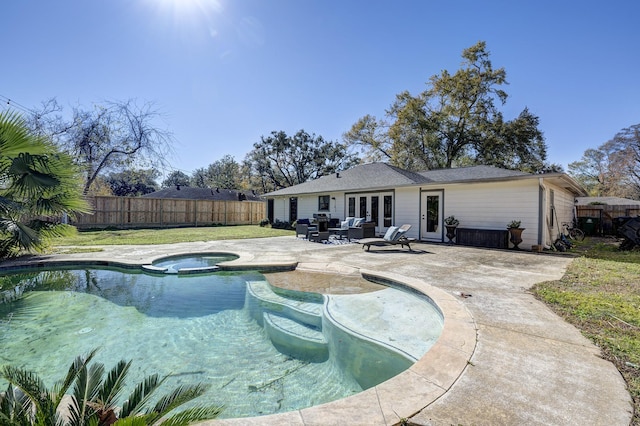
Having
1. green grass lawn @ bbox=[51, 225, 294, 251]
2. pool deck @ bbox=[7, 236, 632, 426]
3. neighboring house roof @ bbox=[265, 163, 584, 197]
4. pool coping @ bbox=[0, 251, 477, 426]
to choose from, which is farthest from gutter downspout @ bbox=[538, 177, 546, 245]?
green grass lawn @ bbox=[51, 225, 294, 251]

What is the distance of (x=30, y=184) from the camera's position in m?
5.66

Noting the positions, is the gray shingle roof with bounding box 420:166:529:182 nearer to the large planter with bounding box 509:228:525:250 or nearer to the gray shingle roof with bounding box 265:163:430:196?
the gray shingle roof with bounding box 265:163:430:196

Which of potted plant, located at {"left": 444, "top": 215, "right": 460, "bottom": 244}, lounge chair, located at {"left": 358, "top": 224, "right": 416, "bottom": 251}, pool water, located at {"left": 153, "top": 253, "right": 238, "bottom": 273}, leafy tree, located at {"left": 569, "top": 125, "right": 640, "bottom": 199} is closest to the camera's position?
pool water, located at {"left": 153, "top": 253, "right": 238, "bottom": 273}

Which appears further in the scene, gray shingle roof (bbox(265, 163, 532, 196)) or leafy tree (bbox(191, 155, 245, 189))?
leafy tree (bbox(191, 155, 245, 189))

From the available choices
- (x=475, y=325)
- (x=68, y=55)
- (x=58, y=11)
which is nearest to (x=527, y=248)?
(x=475, y=325)

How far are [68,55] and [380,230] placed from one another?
15820 mm

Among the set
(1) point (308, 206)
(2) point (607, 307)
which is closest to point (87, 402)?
(2) point (607, 307)

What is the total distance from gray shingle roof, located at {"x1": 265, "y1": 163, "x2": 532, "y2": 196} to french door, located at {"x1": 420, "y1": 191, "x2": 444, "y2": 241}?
2.23ft

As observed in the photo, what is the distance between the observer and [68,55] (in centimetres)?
1219

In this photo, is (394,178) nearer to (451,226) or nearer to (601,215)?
(451,226)

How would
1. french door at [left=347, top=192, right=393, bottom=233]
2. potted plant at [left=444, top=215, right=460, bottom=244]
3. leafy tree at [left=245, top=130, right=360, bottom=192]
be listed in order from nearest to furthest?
potted plant at [left=444, top=215, right=460, bottom=244] → french door at [left=347, top=192, right=393, bottom=233] → leafy tree at [left=245, top=130, right=360, bottom=192]

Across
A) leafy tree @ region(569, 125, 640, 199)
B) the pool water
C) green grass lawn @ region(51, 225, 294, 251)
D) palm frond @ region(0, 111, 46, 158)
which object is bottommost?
the pool water

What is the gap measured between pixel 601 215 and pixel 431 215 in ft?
47.5

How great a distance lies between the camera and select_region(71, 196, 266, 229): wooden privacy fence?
1825 cm
